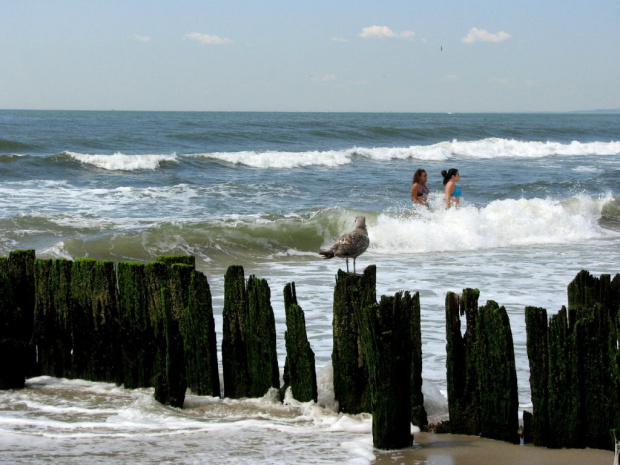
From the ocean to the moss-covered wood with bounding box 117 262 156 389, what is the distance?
15 centimetres

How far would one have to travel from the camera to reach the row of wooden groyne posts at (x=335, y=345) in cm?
405

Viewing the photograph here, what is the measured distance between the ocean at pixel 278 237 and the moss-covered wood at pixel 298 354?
0.36 ft

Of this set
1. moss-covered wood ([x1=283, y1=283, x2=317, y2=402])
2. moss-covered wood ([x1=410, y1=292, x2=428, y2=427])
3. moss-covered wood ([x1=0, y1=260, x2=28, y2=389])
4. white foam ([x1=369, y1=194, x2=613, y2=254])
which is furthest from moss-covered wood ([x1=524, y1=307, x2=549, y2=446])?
white foam ([x1=369, y1=194, x2=613, y2=254])

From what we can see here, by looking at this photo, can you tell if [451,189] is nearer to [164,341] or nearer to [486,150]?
[164,341]

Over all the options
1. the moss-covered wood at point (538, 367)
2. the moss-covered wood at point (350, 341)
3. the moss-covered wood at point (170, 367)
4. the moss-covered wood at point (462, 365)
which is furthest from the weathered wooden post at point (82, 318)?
the moss-covered wood at point (538, 367)

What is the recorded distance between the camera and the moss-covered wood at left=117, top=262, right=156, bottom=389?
517cm

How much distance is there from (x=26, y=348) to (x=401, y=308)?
307 centimetres

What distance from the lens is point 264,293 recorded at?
15.6 ft

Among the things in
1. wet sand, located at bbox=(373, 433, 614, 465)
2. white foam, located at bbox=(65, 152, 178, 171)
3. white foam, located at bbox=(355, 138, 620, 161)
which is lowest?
wet sand, located at bbox=(373, 433, 614, 465)

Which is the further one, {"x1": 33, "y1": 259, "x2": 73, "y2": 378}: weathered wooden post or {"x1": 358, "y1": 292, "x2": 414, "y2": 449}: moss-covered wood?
{"x1": 33, "y1": 259, "x2": 73, "y2": 378}: weathered wooden post

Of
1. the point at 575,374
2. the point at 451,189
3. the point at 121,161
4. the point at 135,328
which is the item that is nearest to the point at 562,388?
the point at 575,374

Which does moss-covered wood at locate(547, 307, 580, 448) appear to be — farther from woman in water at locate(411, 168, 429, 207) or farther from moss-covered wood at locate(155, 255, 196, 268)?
woman in water at locate(411, 168, 429, 207)

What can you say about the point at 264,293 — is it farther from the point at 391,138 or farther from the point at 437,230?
the point at 391,138

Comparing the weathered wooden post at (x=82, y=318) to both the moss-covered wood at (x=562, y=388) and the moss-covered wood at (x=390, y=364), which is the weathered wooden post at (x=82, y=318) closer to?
the moss-covered wood at (x=390, y=364)
